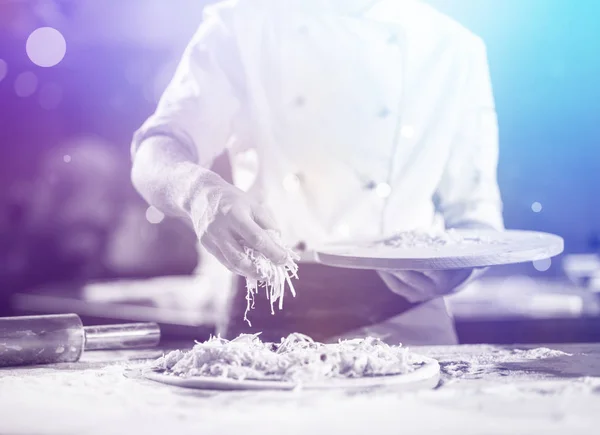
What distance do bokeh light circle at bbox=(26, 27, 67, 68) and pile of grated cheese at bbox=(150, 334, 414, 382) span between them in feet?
5.52

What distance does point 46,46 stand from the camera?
2.87 meters

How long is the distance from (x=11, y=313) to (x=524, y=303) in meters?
2.26

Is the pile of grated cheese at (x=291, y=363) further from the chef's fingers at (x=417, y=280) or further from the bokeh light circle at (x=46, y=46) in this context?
the bokeh light circle at (x=46, y=46)

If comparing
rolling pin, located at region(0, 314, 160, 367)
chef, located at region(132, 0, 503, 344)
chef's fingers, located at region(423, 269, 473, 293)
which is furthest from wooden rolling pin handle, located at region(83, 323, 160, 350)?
chef's fingers, located at region(423, 269, 473, 293)

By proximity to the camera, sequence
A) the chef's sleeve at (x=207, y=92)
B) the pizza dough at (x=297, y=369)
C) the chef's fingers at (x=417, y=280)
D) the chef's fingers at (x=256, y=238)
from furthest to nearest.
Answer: the chef's sleeve at (x=207, y=92) → the chef's fingers at (x=417, y=280) → the chef's fingers at (x=256, y=238) → the pizza dough at (x=297, y=369)

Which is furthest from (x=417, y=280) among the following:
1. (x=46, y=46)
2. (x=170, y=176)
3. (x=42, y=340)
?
(x=46, y=46)

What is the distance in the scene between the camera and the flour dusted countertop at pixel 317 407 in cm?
127

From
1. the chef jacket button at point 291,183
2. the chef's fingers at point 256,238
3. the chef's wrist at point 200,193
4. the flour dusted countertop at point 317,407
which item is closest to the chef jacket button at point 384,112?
the chef jacket button at point 291,183

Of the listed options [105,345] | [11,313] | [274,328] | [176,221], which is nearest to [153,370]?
[105,345]

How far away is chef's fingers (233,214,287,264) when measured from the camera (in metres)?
1.76

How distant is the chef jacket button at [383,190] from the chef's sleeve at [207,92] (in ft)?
1.83

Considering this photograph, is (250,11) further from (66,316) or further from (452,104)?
(66,316)

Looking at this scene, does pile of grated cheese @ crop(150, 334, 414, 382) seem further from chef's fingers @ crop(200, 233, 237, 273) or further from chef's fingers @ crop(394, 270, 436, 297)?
chef's fingers @ crop(394, 270, 436, 297)

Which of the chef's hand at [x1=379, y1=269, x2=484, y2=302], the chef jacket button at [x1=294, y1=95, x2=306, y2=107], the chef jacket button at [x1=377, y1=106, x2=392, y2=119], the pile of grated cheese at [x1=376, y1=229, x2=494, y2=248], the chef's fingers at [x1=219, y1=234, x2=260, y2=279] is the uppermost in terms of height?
the chef jacket button at [x1=294, y1=95, x2=306, y2=107]
